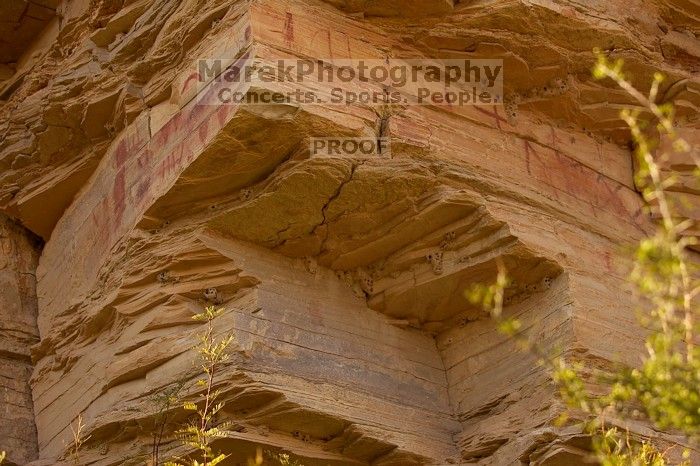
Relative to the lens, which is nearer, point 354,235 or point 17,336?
point 354,235

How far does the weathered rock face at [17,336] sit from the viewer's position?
36.1ft

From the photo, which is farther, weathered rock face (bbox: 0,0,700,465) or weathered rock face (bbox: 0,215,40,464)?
weathered rock face (bbox: 0,215,40,464)

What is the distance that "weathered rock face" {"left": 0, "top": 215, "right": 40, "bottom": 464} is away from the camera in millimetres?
10992

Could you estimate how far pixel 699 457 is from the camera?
9.64 metres

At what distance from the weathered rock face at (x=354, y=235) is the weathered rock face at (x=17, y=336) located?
0.08m

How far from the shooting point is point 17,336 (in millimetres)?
11812

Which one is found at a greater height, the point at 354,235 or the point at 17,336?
the point at 17,336

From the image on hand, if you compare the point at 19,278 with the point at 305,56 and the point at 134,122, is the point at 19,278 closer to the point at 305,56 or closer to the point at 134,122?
the point at 134,122

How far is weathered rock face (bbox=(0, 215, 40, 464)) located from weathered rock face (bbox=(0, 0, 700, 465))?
0.27ft

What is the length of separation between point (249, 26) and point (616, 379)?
209 inches

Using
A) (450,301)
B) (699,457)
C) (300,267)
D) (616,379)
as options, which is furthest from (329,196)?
(616,379)

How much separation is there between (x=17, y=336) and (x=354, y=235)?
12.1ft

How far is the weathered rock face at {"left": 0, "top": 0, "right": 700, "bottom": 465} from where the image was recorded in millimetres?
9398

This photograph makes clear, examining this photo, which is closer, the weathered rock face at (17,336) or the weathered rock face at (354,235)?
the weathered rock face at (354,235)
